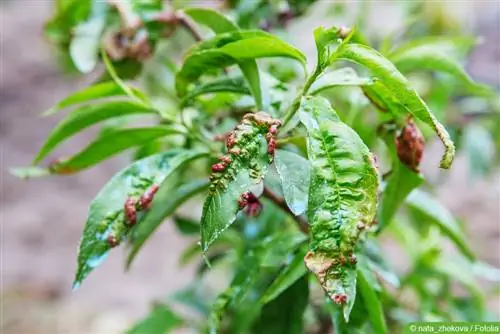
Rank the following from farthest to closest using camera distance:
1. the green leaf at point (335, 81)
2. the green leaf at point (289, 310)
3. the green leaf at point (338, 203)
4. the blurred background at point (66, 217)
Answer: the blurred background at point (66, 217), the green leaf at point (289, 310), the green leaf at point (335, 81), the green leaf at point (338, 203)

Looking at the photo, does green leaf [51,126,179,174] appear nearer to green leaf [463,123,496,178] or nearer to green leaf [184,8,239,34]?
green leaf [184,8,239,34]

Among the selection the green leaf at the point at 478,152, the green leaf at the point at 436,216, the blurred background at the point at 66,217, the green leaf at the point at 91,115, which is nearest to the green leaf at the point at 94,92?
the green leaf at the point at 91,115

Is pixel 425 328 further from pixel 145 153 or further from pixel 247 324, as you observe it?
pixel 145 153

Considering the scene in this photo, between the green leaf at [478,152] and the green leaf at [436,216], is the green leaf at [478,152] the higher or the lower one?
the lower one

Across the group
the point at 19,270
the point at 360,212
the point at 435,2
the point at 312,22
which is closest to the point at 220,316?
the point at 360,212

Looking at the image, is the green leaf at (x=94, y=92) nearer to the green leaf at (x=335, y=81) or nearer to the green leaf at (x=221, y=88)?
the green leaf at (x=221, y=88)
